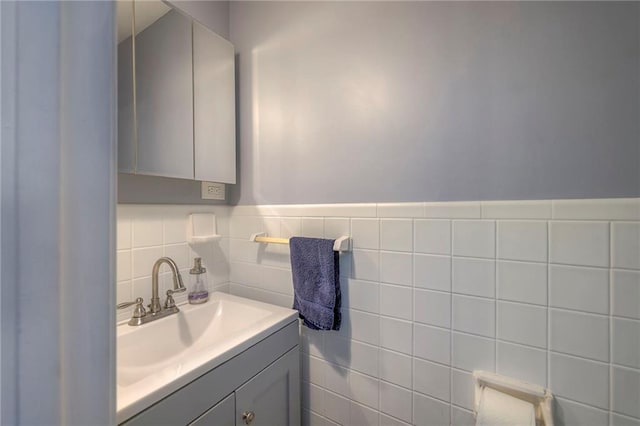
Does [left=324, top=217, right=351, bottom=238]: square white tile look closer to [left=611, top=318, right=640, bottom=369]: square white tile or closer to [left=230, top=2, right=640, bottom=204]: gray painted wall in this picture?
[left=230, top=2, right=640, bottom=204]: gray painted wall

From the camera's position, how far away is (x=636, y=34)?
2.04 ft

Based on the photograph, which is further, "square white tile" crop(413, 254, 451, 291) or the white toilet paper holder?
"square white tile" crop(413, 254, 451, 291)

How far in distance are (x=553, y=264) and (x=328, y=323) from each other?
689 millimetres

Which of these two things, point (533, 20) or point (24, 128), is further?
point (533, 20)

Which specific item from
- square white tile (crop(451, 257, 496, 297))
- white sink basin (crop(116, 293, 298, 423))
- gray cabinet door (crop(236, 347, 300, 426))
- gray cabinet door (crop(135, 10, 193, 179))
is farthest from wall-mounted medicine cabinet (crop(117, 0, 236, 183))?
square white tile (crop(451, 257, 496, 297))

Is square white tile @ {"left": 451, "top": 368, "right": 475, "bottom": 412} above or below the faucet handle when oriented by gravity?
below

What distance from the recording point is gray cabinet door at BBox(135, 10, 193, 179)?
37.0 inches

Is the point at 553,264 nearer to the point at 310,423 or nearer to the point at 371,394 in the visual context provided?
the point at 371,394

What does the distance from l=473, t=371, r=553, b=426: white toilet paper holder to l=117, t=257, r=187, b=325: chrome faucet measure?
40.7 inches

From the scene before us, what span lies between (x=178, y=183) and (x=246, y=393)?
0.85 metres

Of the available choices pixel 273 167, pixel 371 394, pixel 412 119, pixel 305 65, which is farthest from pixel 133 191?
pixel 371 394

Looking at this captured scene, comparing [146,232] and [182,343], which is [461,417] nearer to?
[182,343]

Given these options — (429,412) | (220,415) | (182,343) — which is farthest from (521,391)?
(182,343)

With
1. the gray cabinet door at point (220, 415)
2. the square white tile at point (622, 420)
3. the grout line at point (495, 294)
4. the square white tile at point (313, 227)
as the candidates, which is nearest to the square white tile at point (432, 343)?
the grout line at point (495, 294)
